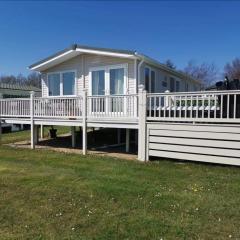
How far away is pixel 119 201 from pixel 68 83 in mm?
10720

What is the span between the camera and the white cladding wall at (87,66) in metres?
13.9

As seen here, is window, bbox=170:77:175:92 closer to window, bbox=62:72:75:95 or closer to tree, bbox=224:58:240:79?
window, bbox=62:72:75:95

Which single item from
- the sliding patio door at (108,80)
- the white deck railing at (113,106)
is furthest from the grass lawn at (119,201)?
the sliding patio door at (108,80)

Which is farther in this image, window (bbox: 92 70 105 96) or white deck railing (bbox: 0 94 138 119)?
window (bbox: 92 70 105 96)

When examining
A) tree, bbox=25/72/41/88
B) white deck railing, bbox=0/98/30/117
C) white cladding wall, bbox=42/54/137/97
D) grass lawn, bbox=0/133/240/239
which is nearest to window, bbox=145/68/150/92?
white cladding wall, bbox=42/54/137/97

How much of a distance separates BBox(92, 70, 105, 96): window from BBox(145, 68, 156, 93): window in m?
1.79

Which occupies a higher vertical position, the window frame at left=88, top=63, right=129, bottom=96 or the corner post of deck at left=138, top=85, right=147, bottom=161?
the window frame at left=88, top=63, right=129, bottom=96

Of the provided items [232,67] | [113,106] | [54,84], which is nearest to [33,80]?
[232,67]

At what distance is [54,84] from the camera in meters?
16.6

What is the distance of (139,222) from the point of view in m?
5.05

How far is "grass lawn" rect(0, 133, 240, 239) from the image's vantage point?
4.77 m

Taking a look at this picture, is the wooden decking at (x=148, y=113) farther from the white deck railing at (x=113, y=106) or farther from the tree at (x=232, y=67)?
the tree at (x=232, y=67)

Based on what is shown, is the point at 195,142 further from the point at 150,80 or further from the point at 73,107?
the point at 150,80

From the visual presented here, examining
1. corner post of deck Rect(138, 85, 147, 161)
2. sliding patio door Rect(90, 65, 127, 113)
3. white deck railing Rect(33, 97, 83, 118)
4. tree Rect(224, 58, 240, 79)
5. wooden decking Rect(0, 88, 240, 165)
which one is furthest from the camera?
tree Rect(224, 58, 240, 79)
